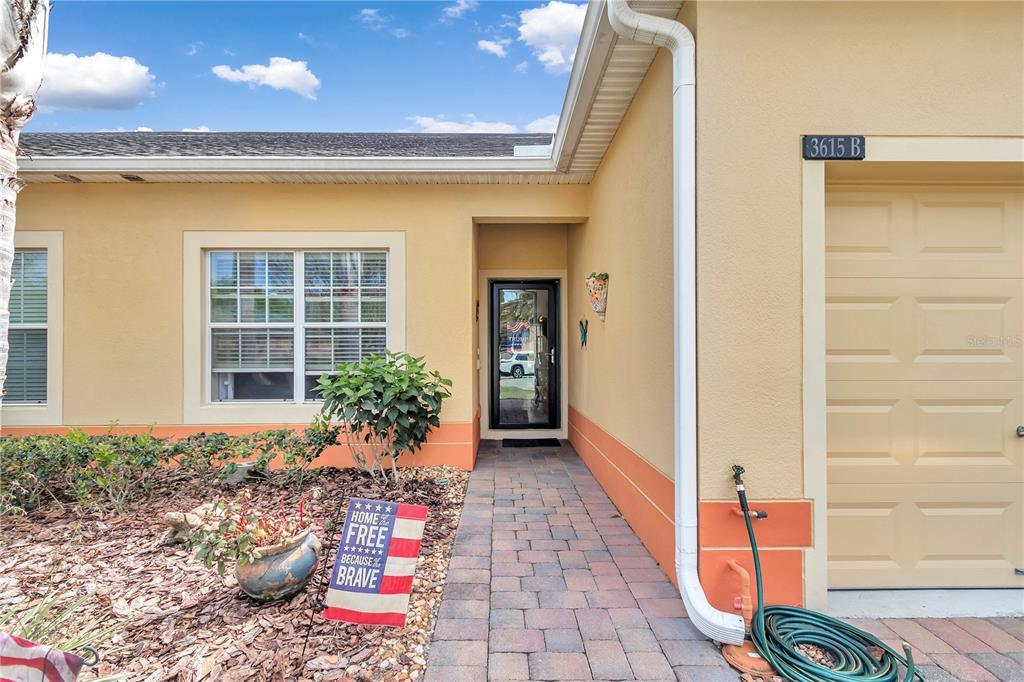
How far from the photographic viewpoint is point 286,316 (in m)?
5.34

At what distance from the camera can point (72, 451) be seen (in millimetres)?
4035

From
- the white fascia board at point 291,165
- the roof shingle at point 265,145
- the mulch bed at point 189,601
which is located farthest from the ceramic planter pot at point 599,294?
the mulch bed at point 189,601

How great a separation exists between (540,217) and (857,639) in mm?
4530

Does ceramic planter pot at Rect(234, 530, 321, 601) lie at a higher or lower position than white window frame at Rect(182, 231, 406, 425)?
lower

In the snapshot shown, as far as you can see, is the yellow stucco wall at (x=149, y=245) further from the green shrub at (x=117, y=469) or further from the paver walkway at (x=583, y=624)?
the paver walkway at (x=583, y=624)

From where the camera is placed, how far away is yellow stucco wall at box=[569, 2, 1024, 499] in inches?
96.9

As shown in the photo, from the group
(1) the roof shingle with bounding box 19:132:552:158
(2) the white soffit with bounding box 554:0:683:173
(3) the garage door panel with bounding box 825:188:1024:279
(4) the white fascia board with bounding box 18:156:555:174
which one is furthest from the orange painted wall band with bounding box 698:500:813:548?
(1) the roof shingle with bounding box 19:132:552:158

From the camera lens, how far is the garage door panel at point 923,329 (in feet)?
8.75

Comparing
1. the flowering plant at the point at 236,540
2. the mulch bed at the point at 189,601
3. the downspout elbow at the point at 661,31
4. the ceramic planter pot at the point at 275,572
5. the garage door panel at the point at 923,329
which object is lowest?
the mulch bed at the point at 189,601

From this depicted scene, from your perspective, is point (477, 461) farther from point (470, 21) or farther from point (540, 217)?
point (470, 21)

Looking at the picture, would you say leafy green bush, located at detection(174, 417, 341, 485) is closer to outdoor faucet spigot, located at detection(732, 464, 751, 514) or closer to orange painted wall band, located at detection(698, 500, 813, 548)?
orange painted wall band, located at detection(698, 500, 813, 548)

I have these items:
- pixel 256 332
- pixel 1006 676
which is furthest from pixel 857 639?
pixel 256 332

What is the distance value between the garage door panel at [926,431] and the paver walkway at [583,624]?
767 millimetres

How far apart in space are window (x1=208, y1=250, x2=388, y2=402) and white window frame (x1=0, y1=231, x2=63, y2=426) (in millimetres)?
1577
